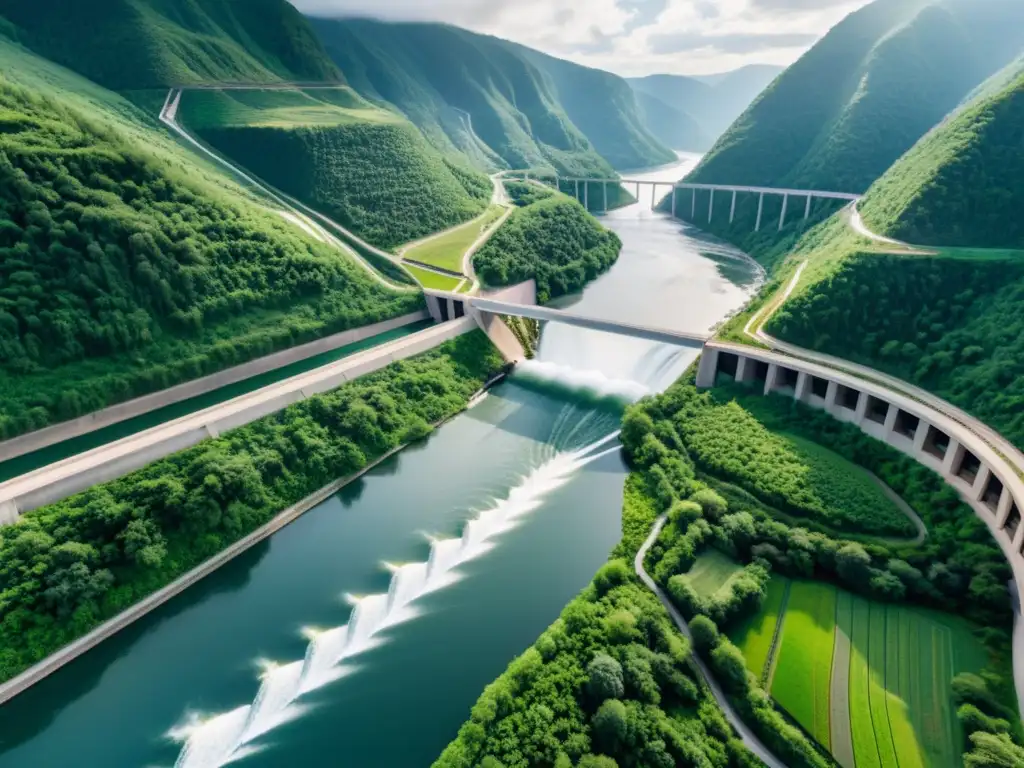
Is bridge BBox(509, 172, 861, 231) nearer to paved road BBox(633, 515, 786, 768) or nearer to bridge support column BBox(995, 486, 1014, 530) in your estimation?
bridge support column BBox(995, 486, 1014, 530)

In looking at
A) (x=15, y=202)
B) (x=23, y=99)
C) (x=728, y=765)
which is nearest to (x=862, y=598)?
(x=728, y=765)

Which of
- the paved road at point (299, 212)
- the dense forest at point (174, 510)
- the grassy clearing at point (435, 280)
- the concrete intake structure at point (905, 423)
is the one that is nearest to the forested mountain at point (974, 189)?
the concrete intake structure at point (905, 423)

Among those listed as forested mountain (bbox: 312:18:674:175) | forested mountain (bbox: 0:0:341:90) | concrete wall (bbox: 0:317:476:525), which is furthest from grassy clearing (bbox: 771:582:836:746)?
forested mountain (bbox: 312:18:674:175)

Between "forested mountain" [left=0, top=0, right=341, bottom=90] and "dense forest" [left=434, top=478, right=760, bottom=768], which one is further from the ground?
"forested mountain" [left=0, top=0, right=341, bottom=90]

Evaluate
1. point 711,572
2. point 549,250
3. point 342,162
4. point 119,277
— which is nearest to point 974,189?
point 549,250

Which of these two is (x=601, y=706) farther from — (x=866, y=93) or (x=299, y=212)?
(x=866, y=93)

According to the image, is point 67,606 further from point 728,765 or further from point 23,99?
point 23,99
